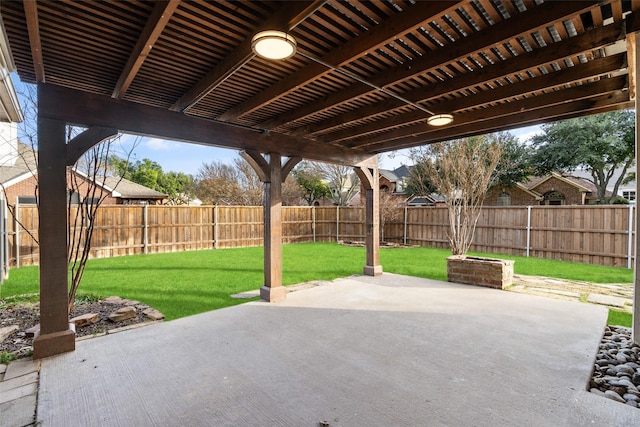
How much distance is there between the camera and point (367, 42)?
2.33 m

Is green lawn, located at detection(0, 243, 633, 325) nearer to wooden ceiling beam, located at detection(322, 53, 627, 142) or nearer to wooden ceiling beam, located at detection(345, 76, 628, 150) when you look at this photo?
wooden ceiling beam, located at detection(345, 76, 628, 150)

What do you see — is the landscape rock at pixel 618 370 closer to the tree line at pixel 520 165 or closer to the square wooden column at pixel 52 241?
the square wooden column at pixel 52 241

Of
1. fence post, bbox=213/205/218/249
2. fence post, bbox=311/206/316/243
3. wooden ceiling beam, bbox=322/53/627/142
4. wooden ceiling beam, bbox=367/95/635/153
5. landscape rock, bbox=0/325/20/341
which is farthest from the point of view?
fence post, bbox=311/206/316/243

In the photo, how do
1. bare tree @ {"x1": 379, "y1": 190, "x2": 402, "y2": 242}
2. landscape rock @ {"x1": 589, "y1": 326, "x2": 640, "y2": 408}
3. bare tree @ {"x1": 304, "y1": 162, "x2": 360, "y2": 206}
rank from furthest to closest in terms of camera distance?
bare tree @ {"x1": 304, "y1": 162, "x2": 360, "y2": 206}, bare tree @ {"x1": 379, "y1": 190, "x2": 402, "y2": 242}, landscape rock @ {"x1": 589, "y1": 326, "x2": 640, "y2": 408}

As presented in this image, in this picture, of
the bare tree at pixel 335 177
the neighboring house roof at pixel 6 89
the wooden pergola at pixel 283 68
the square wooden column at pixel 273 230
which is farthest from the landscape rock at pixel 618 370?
the bare tree at pixel 335 177

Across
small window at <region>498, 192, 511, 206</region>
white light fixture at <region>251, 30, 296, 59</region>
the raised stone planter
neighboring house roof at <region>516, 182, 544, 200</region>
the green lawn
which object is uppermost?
white light fixture at <region>251, 30, 296, 59</region>

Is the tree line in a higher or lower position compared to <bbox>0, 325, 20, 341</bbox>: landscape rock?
higher

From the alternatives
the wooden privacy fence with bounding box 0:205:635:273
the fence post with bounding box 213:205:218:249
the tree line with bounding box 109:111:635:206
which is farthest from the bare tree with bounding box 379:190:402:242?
the fence post with bounding box 213:205:218:249

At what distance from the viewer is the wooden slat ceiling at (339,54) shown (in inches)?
82.4

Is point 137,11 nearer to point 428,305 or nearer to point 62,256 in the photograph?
point 62,256

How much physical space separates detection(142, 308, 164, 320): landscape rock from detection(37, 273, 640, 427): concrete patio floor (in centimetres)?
27

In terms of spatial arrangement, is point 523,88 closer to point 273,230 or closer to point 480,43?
point 480,43

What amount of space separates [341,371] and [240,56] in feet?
8.71

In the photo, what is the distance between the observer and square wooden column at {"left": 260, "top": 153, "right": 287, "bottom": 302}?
4762mm
